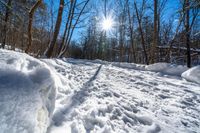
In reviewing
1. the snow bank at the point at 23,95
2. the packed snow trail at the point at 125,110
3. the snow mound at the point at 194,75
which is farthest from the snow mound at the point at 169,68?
the snow bank at the point at 23,95

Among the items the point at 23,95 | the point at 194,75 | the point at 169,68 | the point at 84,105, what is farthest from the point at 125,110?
the point at 169,68

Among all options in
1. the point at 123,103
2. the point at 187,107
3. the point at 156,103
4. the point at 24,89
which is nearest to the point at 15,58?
the point at 24,89

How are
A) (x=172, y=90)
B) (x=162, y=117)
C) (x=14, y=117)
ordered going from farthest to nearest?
1. (x=172, y=90)
2. (x=162, y=117)
3. (x=14, y=117)

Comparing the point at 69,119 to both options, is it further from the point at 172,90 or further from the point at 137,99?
the point at 172,90

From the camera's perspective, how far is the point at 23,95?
4.35ft

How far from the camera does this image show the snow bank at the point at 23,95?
44.1 inches

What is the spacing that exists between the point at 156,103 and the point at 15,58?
2444 mm

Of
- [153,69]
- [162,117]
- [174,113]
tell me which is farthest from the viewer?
[153,69]

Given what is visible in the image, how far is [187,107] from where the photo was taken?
2520 mm

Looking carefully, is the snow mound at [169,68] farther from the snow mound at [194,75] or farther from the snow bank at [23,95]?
the snow bank at [23,95]

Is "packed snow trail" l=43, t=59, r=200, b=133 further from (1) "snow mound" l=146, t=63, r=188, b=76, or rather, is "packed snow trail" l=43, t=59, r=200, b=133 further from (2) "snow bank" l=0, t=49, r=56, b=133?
(1) "snow mound" l=146, t=63, r=188, b=76

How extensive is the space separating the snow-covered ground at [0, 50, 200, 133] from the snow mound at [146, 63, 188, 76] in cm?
159

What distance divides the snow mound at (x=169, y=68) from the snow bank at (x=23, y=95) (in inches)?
179

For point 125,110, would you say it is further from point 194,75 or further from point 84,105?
point 194,75
